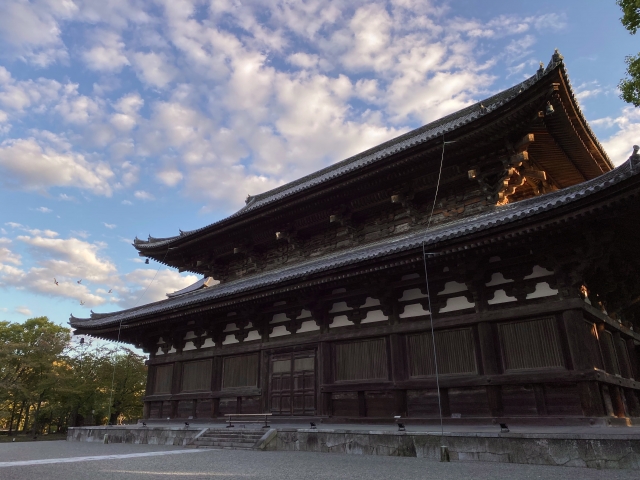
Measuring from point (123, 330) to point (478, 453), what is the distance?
14867mm

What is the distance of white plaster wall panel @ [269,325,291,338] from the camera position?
14.2 metres

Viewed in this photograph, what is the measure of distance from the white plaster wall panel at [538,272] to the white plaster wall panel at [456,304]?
60.0 inches

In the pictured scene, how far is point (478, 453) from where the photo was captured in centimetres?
765

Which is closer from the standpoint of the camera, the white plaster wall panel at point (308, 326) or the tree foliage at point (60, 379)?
the white plaster wall panel at point (308, 326)

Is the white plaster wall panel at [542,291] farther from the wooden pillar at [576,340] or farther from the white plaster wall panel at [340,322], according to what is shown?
the white plaster wall panel at [340,322]

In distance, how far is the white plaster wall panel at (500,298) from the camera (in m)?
10.2

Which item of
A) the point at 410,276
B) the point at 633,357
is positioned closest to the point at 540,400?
the point at 410,276

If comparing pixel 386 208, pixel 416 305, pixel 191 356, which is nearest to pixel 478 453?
pixel 416 305

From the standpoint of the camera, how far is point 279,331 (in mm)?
14391

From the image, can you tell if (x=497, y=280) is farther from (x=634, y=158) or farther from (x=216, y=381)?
(x=216, y=381)

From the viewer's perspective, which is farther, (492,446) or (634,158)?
(634,158)

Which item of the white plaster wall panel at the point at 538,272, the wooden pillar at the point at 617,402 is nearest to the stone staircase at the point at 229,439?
the white plaster wall panel at the point at 538,272

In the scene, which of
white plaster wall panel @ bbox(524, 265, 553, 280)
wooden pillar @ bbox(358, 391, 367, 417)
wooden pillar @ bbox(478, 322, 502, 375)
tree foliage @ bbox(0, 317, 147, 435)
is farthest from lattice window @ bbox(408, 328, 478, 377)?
tree foliage @ bbox(0, 317, 147, 435)

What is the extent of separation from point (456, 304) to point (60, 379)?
3443cm
